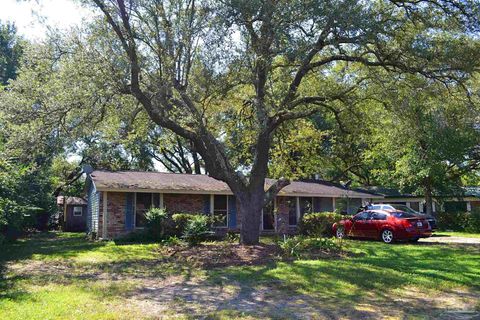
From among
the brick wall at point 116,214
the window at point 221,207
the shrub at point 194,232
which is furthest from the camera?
the window at point 221,207

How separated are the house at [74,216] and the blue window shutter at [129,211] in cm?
1516

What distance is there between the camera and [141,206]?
817 inches

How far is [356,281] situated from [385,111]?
8.78 metres

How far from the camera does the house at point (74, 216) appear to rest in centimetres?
3350

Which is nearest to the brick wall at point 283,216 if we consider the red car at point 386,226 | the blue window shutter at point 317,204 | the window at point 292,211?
the window at point 292,211

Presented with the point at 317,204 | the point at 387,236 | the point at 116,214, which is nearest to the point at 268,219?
the point at 317,204

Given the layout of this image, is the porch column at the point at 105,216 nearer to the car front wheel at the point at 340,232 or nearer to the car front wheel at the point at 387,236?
the car front wheel at the point at 340,232

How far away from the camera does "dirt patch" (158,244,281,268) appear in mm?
12227

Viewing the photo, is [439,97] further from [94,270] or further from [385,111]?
[94,270]

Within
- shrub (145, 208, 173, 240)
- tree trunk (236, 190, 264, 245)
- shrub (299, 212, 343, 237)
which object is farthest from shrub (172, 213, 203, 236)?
shrub (299, 212, 343, 237)

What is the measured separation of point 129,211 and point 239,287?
12.2m

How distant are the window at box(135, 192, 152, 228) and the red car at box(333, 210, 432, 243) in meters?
8.93

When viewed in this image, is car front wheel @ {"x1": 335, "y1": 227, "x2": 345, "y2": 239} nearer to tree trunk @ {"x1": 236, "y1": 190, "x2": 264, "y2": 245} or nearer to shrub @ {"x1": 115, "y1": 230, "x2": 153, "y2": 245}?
tree trunk @ {"x1": 236, "y1": 190, "x2": 264, "y2": 245}

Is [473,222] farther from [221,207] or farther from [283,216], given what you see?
[221,207]
